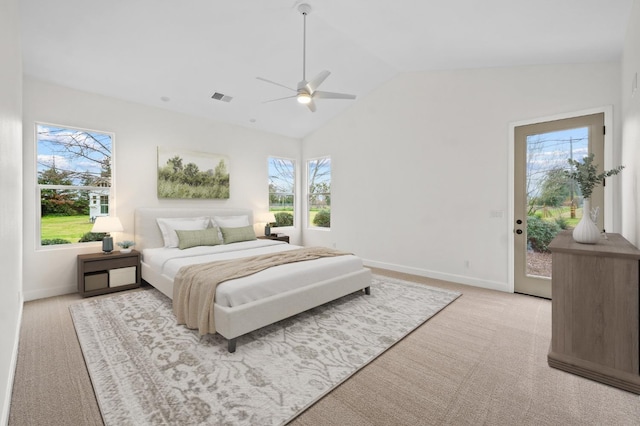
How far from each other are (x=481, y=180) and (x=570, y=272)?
92.3 inches

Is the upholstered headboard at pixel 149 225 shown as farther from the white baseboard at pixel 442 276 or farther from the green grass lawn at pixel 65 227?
the white baseboard at pixel 442 276

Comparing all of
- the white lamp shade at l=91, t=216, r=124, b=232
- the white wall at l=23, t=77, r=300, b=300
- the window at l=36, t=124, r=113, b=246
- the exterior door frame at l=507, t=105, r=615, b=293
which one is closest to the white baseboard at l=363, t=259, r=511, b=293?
the exterior door frame at l=507, t=105, r=615, b=293

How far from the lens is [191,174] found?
5137 millimetres

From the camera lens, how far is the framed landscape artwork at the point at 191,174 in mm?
4824

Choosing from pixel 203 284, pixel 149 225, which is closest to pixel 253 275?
pixel 203 284

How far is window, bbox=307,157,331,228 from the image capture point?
6.55 m

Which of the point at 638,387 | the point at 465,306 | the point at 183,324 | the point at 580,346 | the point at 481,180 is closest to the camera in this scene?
the point at 638,387

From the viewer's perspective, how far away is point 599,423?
1646mm

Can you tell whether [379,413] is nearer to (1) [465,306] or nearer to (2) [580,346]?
(2) [580,346]

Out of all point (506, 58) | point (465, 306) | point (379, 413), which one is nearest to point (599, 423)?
point (379, 413)

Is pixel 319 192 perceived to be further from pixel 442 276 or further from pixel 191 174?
pixel 442 276

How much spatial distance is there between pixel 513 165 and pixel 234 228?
4.41 meters

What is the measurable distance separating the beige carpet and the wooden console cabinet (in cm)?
11

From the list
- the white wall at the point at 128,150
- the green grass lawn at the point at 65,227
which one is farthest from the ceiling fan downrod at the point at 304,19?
the green grass lawn at the point at 65,227
